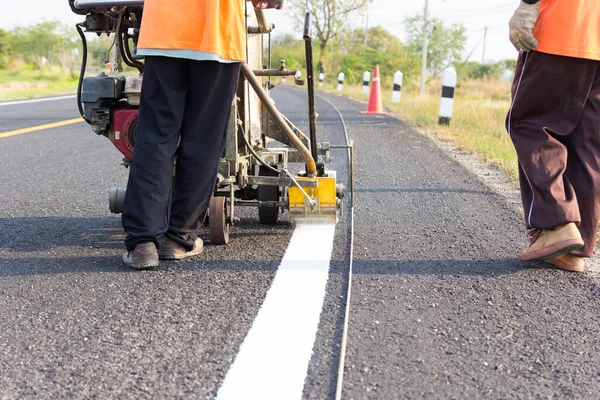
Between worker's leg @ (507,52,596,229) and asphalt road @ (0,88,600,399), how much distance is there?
11.8 inches

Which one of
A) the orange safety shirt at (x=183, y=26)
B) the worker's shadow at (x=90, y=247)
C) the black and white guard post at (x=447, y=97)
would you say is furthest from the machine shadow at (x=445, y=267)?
the black and white guard post at (x=447, y=97)

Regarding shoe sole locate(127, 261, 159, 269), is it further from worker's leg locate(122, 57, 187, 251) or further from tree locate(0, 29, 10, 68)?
tree locate(0, 29, 10, 68)

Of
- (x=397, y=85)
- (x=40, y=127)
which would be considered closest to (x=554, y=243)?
(x=40, y=127)

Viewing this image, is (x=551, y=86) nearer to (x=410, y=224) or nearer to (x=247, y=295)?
(x=410, y=224)

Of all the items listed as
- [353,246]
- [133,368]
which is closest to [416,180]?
[353,246]

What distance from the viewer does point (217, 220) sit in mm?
3330

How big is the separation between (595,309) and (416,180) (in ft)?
9.92

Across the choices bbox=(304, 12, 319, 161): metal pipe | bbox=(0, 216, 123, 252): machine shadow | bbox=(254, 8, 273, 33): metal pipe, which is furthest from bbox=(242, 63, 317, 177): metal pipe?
bbox=(0, 216, 123, 252): machine shadow

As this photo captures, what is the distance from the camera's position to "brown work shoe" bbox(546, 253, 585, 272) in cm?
311

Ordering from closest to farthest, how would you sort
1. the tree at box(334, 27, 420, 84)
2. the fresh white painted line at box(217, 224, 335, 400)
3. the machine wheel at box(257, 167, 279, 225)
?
the fresh white painted line at box(217, 224, 335, 400) → the machine wheel at box(257, 167, 279, 225) → the tree at box(334, 27, 420, 84)

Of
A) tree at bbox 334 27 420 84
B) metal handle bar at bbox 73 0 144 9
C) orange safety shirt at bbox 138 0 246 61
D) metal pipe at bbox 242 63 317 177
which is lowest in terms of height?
tree at bbox 334 27 420 84

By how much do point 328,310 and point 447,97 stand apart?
8.86m

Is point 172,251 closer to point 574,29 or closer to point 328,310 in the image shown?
point 328,310

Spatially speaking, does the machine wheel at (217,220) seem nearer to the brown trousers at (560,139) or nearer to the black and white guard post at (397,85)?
the brown trousers at (560,139)
